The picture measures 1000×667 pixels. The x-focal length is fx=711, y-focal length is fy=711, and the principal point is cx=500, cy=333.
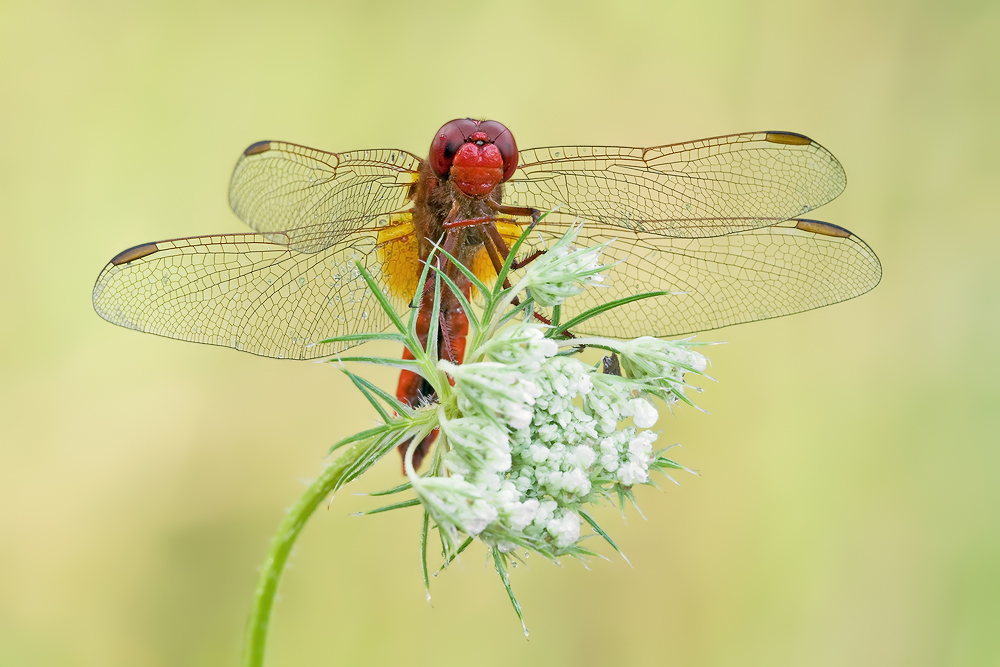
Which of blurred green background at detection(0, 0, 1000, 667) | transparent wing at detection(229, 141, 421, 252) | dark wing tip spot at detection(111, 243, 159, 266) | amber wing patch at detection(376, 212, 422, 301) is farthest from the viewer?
blurred green background at detection(0, 0, 1000, 667)

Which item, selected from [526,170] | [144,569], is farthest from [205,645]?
[526,170]

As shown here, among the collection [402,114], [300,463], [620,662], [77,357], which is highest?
[402,114]

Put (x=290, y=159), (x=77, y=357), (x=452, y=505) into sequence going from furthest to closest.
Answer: (x=77, y=357), (x=290, y=159), (x=452, y=505)

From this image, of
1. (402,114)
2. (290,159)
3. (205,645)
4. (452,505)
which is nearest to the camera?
(452,505)

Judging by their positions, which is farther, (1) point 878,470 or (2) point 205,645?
(1) point 878,470

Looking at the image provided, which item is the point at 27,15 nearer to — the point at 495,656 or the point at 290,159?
the point at 290,159

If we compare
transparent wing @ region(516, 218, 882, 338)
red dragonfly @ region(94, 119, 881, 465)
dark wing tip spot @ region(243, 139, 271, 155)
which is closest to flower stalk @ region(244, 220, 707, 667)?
red dragonfly @ region(94, 119, 881, 465)

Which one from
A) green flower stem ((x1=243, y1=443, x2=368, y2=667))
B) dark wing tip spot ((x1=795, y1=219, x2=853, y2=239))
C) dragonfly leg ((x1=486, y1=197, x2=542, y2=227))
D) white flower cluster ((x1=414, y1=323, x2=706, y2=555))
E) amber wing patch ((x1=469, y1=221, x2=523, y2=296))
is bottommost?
green flower stem ((x1=243, y1=443, x2=368, y2=667))

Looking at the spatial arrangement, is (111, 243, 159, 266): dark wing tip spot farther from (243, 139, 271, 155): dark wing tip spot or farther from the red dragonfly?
(243, 139, 271, 155): dark wing tip spot

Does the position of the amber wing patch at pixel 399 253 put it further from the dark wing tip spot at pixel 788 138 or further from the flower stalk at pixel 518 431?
the dark wing tip spot at pixel 788 138
